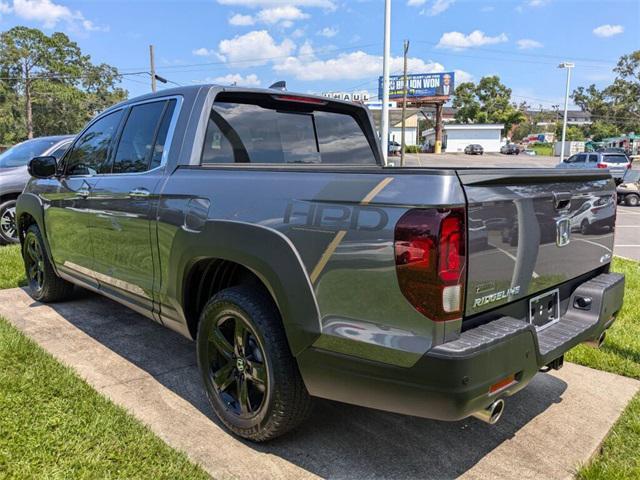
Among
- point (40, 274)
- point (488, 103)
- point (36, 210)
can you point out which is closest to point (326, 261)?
point (36, 210)

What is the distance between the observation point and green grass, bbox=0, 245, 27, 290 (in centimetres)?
622

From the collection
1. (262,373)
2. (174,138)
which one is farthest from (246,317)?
(174,138)

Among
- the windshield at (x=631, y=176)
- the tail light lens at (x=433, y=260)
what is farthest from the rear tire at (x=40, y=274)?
the windshield at (x=631, y=176)

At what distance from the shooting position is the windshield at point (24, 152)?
8922 millimetres

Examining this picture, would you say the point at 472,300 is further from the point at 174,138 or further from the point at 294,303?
the point at 174,138

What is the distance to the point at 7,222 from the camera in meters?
8.67

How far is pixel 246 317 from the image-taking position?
263 cm

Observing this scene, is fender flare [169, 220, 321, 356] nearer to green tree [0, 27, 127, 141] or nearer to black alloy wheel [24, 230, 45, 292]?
black alloy wheel [24, 230, 45, 292]

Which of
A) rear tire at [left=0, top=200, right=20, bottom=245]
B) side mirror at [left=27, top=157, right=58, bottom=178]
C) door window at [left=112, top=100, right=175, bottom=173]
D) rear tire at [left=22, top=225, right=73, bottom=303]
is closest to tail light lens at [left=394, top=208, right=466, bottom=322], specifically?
door window at [left=112, top=100, right=175, bottom=173]

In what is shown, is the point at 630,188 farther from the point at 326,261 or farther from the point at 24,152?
the point at 326,261

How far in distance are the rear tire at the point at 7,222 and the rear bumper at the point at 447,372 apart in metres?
8.05

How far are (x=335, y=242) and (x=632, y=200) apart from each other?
21431mm

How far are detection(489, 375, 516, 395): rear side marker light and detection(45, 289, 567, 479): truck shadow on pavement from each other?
2.28 ft

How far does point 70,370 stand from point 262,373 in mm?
1744
